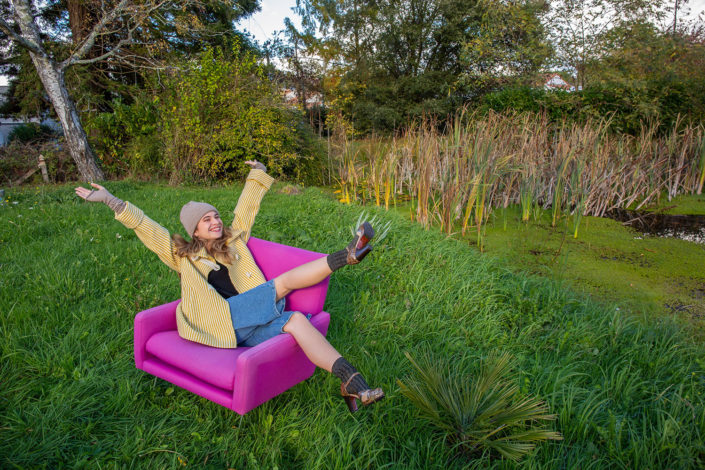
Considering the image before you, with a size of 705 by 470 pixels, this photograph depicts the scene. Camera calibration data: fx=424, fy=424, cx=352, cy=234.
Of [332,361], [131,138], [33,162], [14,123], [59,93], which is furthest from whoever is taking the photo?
[14,123]

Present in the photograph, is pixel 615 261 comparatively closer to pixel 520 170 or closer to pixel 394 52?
pixel 520 170

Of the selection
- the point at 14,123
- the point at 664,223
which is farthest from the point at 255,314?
the point at 14,123

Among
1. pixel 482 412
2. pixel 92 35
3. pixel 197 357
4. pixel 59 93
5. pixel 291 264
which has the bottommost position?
pixel 482 412

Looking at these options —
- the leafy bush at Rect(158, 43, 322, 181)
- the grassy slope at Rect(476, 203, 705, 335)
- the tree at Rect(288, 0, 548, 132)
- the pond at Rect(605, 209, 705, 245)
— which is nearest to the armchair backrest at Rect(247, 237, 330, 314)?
the grassy slope at Rect(476, 203, 705, 335)

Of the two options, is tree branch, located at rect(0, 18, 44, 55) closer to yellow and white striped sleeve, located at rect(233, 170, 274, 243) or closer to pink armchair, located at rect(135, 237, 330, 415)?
yellow and white striped sleeve, located at rect(233, 170, 274, 243)

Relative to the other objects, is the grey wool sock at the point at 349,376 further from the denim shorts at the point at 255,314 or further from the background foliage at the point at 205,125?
the background foliage at the point at 205,125

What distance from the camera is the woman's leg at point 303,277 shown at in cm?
202

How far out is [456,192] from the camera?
440 centimetres

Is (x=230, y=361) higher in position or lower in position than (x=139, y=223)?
lower

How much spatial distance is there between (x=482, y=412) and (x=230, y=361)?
1.05m

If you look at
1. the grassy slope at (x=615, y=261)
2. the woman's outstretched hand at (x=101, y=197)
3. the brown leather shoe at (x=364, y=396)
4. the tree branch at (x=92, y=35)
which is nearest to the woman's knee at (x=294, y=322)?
the brown leather shoe at (x=364, y=396)

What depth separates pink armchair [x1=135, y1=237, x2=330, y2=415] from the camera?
1.64 metres

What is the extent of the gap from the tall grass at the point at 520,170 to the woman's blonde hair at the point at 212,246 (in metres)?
2.41

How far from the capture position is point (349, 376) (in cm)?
171
